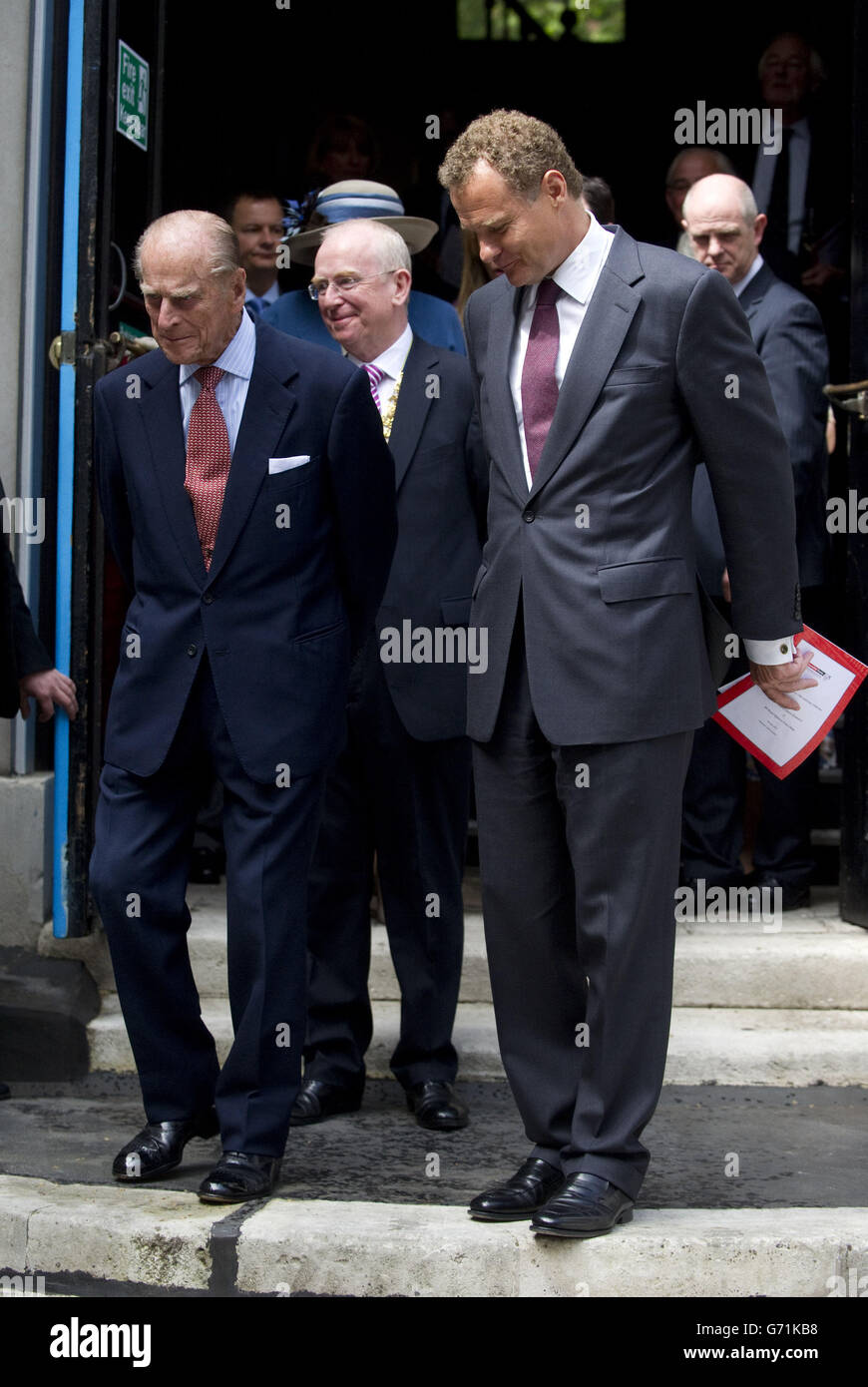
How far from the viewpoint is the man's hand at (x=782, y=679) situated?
12.2ft

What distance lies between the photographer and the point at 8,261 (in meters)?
5.18

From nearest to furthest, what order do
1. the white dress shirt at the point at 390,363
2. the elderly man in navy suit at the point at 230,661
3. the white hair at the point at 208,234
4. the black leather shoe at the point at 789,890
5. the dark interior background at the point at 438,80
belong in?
the white hair at the point at 208,234 < the elderly man in navy suit at the point at 230,661 < the white dress shirt at the point at 390,363 < the black leather shoe at the point at 789,890 < the dark interior background at the point at 438,80

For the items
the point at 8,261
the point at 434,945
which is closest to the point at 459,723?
the point at 434,945

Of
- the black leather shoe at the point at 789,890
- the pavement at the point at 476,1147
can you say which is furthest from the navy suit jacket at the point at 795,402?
the pavement at the point at 476,1147

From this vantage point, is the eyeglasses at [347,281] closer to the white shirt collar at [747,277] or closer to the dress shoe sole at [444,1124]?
the white shirt collar at [747,277]

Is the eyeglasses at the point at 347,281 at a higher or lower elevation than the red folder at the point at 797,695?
higher

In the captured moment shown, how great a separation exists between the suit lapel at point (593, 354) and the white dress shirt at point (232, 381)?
75cm

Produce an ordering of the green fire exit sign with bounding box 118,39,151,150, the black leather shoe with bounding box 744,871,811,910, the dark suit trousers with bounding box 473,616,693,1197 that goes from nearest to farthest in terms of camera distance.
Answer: the dark suit trousers with bounding box 473,616,693,1197 < the green fire exit sign with bounding box 118,39,151,150 < the black leather shoe with bounding box 744,871,811,910

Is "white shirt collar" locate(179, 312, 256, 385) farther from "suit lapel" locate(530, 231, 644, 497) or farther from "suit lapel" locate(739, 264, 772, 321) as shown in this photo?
"suit lapel" locate(739, 264, 772, 321)

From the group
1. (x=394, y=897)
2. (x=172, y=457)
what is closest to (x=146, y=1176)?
(x=394, y=897)

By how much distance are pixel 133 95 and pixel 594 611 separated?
269cm

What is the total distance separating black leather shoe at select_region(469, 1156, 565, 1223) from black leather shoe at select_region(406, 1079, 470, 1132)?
0.72 m

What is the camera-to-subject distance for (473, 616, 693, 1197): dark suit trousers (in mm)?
3627

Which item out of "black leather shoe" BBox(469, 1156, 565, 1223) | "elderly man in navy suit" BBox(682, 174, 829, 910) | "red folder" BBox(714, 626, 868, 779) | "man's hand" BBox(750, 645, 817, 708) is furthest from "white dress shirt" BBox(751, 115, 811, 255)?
"black leather shoe" BBox(469, 1156, 565, 1223)
